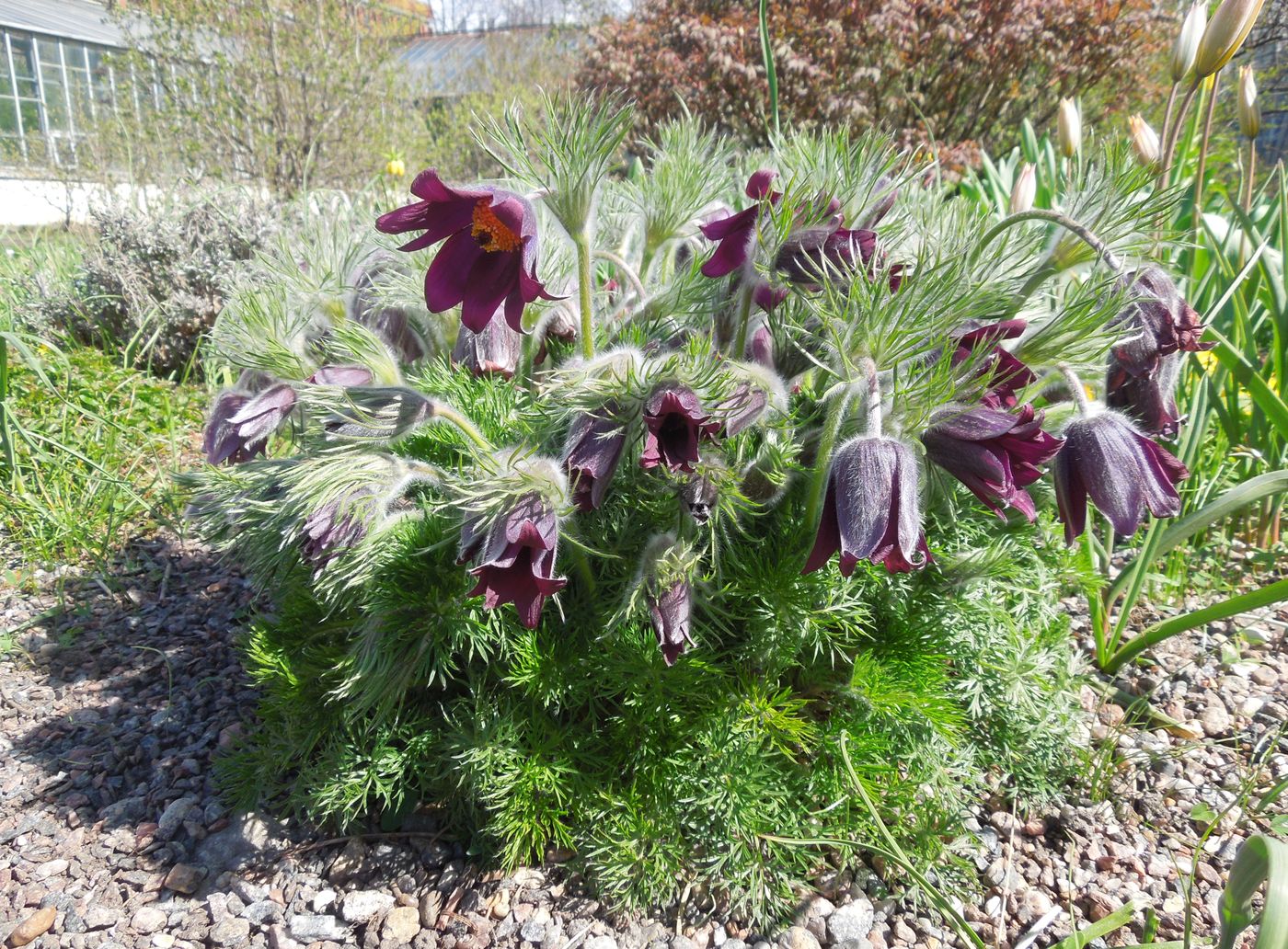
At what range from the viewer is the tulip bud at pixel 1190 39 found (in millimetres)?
1613

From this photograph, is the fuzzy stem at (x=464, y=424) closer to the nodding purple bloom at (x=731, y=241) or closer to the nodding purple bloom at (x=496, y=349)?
the nodding purple bloom at (x=496, y=349)

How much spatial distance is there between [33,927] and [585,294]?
4.13 ft

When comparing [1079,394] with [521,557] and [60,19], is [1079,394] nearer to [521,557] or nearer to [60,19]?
[521,557]

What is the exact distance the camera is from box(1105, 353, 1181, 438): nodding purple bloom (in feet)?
3.96

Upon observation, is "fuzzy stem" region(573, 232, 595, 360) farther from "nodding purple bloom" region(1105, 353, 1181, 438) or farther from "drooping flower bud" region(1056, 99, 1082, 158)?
"drooping flower bud" region(1056, 99, 1082, 158)

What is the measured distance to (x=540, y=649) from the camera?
51.0 inches

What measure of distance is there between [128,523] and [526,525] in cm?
198

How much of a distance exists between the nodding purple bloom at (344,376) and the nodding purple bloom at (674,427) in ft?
1.61

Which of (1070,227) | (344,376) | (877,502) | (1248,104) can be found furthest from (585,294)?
(1248,104)

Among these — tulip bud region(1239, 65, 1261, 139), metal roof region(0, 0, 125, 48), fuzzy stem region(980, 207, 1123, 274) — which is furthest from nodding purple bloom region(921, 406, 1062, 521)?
metal roof region(0, 0, 125, 48)

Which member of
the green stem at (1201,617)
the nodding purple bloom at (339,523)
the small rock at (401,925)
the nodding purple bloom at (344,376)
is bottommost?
the small rock at (401,925)

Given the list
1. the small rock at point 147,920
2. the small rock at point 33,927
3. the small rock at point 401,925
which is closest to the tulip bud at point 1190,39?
the small rock at point 401,925

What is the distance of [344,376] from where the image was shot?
49.4 inches

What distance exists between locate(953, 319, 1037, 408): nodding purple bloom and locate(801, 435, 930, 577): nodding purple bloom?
14 centimetres
